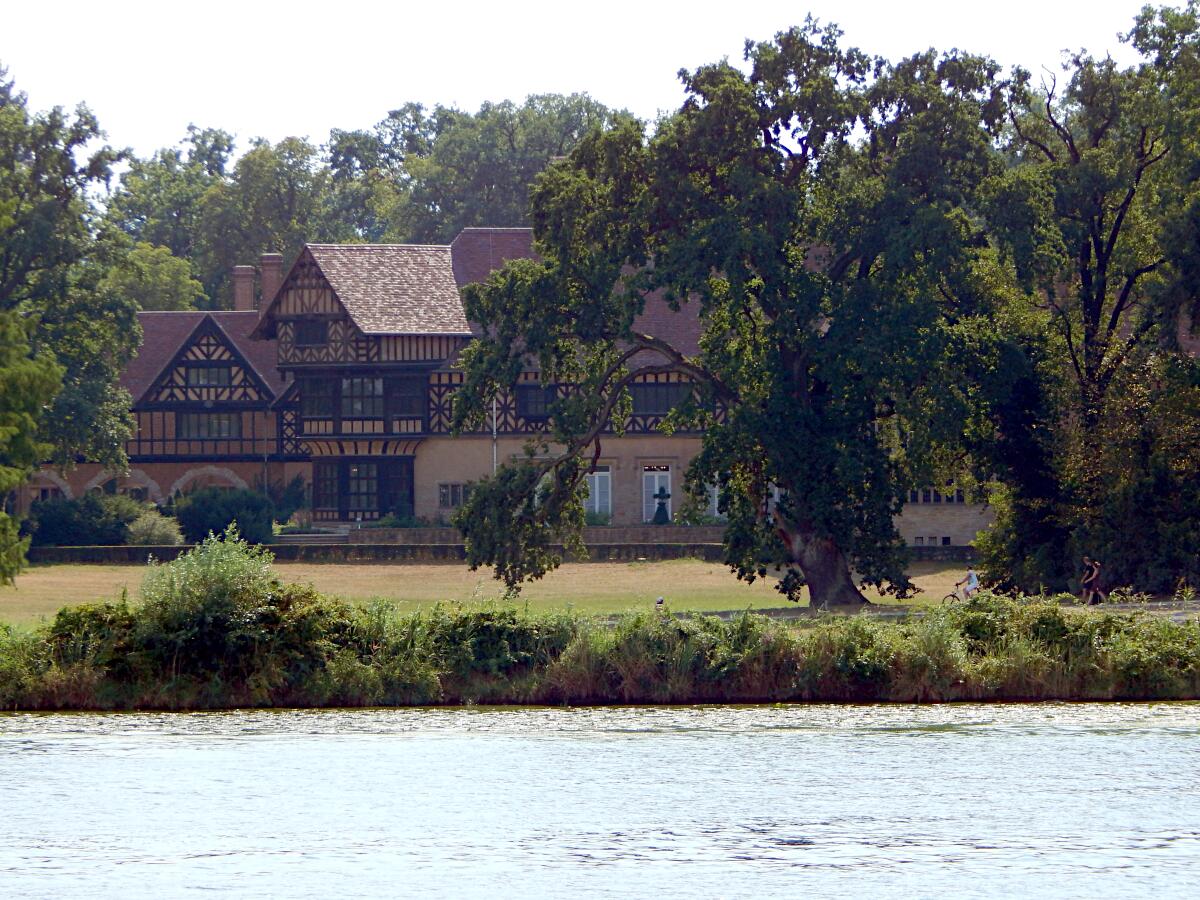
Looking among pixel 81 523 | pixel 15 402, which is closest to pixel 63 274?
pixel 81 523

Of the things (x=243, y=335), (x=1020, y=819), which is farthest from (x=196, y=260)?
(x=1020, y=819)

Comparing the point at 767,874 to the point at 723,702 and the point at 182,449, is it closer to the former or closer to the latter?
the point at 723,702

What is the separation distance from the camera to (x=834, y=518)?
3722 cm

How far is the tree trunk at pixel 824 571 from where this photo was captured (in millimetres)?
38406

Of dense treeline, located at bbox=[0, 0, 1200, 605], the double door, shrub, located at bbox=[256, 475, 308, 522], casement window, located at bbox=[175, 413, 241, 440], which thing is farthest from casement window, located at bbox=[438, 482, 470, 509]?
dense treeline, located at bbox=[0, 0, 1200, 605]

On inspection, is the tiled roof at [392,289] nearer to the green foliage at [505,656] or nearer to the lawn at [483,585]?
the lawn at [483,585]

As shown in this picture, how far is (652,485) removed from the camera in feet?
213

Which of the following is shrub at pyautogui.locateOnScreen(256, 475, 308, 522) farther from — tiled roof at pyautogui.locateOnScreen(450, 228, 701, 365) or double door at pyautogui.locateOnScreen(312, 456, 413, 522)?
tiled roof at pyautogui.locateOnScreen(450, 228, 701, 365)

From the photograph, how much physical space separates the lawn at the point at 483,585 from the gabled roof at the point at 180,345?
16677 millimetres

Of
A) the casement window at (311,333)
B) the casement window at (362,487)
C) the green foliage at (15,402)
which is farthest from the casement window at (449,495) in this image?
the green foliage at (15,402)

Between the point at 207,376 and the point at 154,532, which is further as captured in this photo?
the point at 207,376

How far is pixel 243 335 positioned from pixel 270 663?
47.7 metres

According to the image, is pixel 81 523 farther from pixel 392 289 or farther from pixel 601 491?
pixel 601 491

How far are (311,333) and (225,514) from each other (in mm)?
8363
